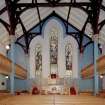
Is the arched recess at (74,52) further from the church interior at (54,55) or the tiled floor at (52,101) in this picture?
the tiled floor at (52,101)

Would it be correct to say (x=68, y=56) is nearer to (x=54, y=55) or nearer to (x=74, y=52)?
(x=74, y=52)

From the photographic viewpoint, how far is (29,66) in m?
34.6

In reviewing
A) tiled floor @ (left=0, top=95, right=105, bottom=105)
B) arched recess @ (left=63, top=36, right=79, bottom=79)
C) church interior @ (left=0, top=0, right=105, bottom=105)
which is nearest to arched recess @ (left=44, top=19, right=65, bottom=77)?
church interior @ (left=0, top=0, right=105, bottom=105)

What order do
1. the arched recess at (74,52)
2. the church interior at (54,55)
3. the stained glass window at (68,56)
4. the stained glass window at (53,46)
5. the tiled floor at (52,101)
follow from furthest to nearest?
the stained glass window at (53,46) → the stained glass window at (68,56) → the arched recess at (74,52) → the church interior at (54,55) → the tiled floor at (52,101)

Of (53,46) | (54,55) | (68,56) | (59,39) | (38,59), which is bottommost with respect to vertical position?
(38,59)

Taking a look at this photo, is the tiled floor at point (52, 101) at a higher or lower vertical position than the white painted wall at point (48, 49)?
lower

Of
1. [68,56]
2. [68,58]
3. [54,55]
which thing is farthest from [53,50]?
[68,58]

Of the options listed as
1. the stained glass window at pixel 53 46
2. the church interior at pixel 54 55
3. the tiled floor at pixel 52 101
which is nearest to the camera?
the tiled floor at pixel 52 101

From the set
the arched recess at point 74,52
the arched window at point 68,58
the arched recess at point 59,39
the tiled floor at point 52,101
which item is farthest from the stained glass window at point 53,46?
the tiled floor at point 52,101

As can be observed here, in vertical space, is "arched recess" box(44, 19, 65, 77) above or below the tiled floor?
above

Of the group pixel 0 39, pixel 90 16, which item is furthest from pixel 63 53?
pixel 90 16

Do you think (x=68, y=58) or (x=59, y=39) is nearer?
(x=68, y=58)

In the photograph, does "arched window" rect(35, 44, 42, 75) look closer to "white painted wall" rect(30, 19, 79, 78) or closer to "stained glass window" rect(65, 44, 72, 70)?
"white painted wall" rect(30, 19, 79, 78)

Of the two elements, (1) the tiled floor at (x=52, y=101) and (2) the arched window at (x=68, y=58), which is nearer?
(1) the tiled floor at (x=52, y=101)
